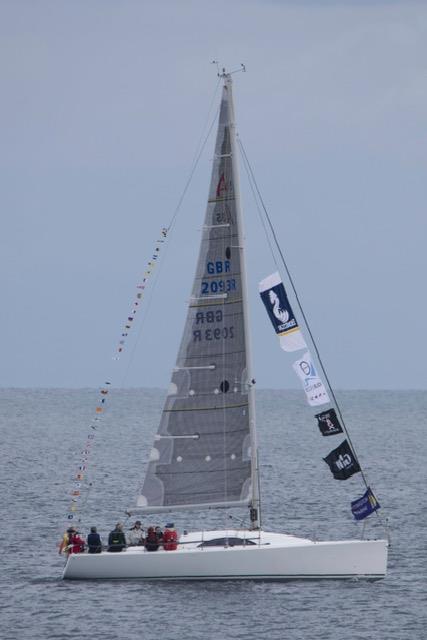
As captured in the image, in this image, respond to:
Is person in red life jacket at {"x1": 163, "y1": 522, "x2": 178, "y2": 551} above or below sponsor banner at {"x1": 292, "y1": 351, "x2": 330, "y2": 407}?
below

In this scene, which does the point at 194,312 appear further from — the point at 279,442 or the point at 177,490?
the point at 279,442

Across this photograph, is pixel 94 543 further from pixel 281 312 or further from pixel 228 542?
pixel 281 312

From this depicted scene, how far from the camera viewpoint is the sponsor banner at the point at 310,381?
169ft

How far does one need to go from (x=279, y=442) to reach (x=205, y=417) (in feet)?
288

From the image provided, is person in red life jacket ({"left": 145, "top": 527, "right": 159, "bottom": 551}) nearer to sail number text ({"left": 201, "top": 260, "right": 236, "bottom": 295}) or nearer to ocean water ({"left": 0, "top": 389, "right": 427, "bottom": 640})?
ocean water ({"left": 0, "top": 389, "right": 427, "bottom": 640})

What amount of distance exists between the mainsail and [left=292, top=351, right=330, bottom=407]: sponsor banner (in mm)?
1678

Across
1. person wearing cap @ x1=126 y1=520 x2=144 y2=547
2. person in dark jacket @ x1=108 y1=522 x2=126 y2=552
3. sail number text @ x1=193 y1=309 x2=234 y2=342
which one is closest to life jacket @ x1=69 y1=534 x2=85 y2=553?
person in dark jacket @ x1=108 y1=522 x2=126 y2=552

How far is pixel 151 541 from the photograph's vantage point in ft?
171

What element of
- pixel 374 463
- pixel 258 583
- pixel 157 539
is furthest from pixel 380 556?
pixel 374 463

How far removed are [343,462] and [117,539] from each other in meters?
7.64

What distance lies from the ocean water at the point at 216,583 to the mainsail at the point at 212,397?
3.08 metres

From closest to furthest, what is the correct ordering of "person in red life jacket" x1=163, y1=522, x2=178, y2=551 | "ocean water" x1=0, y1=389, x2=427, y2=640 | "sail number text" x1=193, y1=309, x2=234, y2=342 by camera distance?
"ocean water" x1=0, y1=389, x2=427, y2=640
"person in red life jacket" x1=163, y1=522, x2=178, y2=551
"sail number text" x1=193, y1=309, x2=234, y2=342

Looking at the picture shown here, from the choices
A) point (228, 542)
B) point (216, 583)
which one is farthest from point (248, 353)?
point (216, 583)

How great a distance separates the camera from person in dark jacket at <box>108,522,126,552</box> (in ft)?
171
